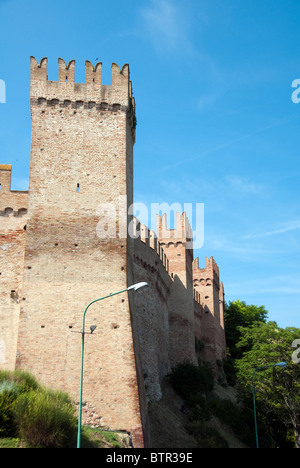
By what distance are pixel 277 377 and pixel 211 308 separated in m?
19.5

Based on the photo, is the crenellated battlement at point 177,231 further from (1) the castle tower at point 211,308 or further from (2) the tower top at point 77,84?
(2) the tower top at point 77,84

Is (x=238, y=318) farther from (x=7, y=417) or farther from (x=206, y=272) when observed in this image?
(x=7, y=417)

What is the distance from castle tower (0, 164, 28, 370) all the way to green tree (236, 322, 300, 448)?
60.6 ft

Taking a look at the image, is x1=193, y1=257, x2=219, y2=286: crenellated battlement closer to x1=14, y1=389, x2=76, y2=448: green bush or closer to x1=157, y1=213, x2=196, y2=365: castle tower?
x1=157, y1=213, x2=196, y2=365: castle tower

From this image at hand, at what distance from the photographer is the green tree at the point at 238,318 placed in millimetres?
62812

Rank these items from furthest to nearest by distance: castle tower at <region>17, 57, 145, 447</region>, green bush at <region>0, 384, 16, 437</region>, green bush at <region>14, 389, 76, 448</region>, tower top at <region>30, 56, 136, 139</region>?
tower top at <region>30, 56, 136, 139</region> < castle tower at <region>17, 57, 145, 447</region> < green bush at <region>0, 384, 16, 437</region> < green bush at <region>14, 389, 76, 448</region>

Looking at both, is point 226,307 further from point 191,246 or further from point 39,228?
point 39,228

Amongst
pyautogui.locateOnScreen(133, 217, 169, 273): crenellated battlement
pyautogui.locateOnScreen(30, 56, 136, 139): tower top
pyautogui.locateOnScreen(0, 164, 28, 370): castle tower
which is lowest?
pyautogui.locateOnScreen(0, 164, 28, 370): castle tower

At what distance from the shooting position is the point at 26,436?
1627 cm

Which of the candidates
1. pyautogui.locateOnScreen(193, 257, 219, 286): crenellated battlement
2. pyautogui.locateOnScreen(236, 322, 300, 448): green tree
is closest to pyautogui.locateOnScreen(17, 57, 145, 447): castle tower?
pyautogui.locateOnScreen(236, 322, 300, 448): green tree

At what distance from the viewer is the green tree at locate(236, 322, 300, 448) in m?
33.2

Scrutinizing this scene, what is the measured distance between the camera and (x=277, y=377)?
34.4 m

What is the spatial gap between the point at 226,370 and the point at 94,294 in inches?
1347

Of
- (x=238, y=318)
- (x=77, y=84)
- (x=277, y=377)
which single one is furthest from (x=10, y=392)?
(x=238, y=318)
